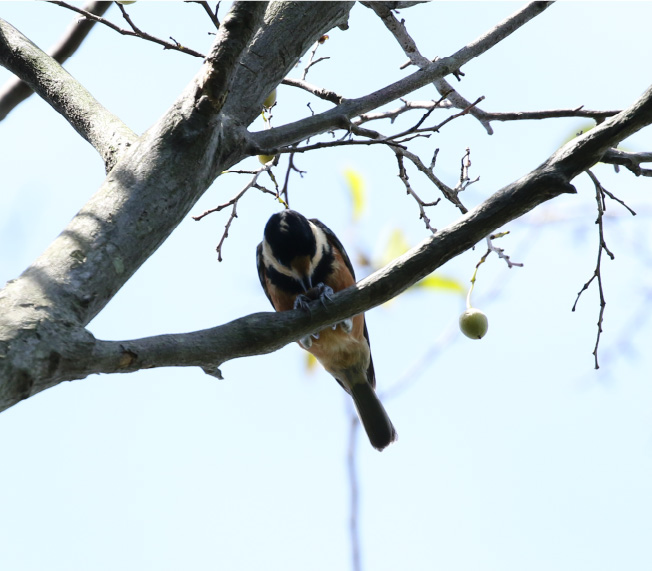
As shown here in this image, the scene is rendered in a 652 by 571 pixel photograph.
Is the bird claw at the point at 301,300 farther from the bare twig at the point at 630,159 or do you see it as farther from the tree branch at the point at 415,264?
the bare twig at the point at 630,159

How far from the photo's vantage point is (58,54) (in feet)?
11.9

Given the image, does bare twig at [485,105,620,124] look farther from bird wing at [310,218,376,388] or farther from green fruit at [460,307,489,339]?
bird wing at [310,218,376,388]

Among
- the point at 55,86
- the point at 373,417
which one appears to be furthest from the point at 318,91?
the point at 373,417

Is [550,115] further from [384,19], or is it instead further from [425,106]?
[384,19]

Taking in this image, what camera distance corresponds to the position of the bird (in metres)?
4.36

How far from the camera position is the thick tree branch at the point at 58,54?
361cm

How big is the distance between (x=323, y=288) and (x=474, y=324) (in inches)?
43.5

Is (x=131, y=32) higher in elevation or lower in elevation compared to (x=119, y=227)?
higher

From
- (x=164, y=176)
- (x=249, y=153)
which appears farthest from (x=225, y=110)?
(x=164, y=176)

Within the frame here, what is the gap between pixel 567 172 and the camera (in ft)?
7.95

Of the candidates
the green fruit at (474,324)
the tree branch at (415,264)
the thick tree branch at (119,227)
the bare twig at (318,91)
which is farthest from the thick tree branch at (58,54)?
the green fruit at (474,324)

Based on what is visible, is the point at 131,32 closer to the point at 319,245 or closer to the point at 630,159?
the point at 319,245

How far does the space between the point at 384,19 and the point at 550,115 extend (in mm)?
1156

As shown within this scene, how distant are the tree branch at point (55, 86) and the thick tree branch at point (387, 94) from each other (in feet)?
2.11
